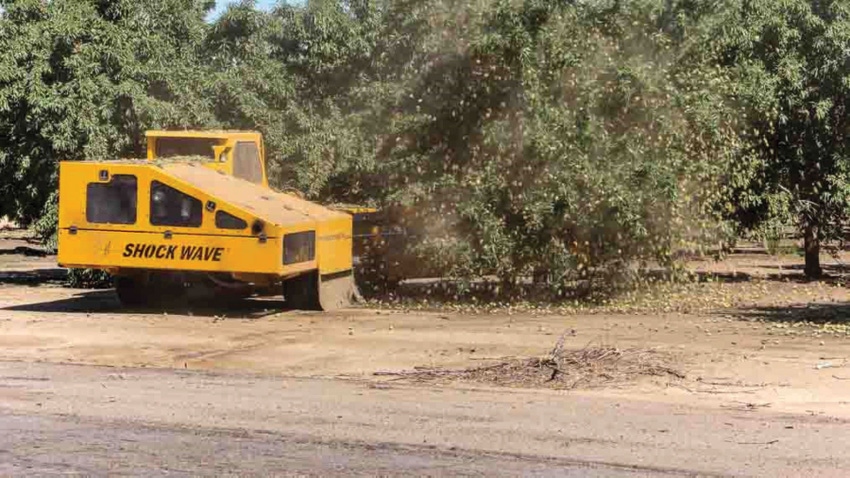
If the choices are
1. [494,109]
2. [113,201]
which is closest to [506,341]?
[494,109]

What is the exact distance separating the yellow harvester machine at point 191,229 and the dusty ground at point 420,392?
0.68m

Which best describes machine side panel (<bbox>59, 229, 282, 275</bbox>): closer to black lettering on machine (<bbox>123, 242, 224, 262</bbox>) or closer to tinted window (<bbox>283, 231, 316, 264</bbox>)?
black lettering on machine (<bbox>123, 242, 224, 262</bbox>)

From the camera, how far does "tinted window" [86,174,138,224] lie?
16672 millimetres

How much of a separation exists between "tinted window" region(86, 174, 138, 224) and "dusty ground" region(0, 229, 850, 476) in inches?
54.5

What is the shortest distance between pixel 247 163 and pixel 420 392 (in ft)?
29.9

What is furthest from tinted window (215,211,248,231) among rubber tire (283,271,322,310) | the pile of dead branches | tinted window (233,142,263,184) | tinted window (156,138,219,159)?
the pile of dead branches

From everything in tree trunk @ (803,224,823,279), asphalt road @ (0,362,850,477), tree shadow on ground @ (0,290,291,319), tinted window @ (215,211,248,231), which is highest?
tinted window @ (215,211,248,231)

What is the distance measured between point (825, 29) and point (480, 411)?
1450cm

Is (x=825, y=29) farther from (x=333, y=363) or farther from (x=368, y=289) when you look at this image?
(x=333, y=363)

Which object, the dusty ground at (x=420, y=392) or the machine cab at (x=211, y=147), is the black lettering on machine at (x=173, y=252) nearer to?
the dusty ground at (x=420, y=392)

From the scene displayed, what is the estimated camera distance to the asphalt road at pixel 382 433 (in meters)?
7.79

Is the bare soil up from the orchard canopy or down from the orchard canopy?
down

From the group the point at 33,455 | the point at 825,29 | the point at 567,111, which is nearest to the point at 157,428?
the point at 33,455

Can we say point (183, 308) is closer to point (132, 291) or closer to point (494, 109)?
point (132, 291)
